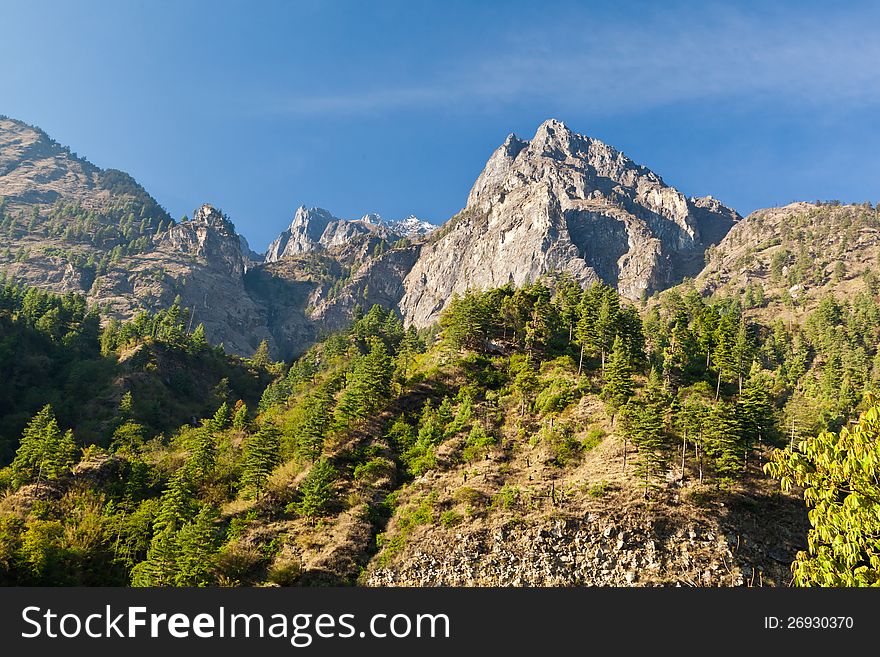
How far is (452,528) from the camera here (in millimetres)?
51188

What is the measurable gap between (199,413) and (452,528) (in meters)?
74.9

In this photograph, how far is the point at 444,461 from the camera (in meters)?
63.1

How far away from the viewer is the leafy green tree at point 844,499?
10.1 meters

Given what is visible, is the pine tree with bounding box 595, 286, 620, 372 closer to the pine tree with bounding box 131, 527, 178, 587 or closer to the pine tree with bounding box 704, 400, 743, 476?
the pine tree with bounding box 704, 400, 743, 476

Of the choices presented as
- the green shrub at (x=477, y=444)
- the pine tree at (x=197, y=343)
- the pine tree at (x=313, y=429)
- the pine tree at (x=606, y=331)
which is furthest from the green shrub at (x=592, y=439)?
the pine tree at (x=197, y=343)

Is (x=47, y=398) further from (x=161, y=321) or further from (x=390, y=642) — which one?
(x=390, y=642)

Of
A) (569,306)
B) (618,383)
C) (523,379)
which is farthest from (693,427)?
(569,306)

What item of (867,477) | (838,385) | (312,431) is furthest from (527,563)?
(838,385)

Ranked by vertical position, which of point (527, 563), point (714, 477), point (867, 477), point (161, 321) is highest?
point (161, 321)

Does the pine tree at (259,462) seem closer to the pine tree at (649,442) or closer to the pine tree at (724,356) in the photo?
the pine tree at (649,442)

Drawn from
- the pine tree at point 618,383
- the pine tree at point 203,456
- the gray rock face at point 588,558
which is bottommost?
the gray rock face at point 588,558

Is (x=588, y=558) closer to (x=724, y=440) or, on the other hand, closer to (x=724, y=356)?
(x=724, y=440)

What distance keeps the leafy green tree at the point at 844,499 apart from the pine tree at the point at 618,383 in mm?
52656

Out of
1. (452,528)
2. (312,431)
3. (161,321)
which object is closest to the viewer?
(452,528)
